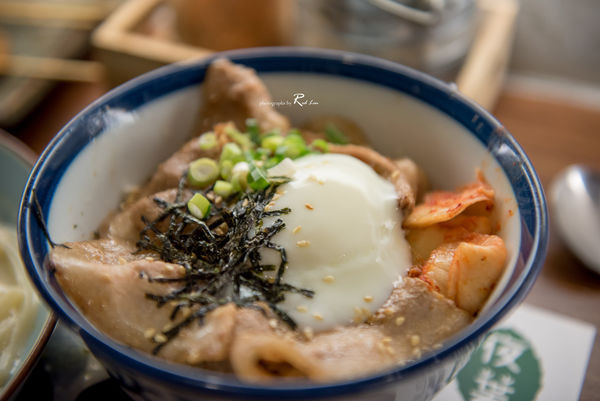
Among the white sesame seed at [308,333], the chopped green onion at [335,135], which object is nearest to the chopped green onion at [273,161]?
the chopped green onion at [335,135]

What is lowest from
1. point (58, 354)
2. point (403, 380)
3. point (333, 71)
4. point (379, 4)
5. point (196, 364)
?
point (58, 354)

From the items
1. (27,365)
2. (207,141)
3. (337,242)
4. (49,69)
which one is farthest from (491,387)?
(49,69)

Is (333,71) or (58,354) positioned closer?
(58,354)

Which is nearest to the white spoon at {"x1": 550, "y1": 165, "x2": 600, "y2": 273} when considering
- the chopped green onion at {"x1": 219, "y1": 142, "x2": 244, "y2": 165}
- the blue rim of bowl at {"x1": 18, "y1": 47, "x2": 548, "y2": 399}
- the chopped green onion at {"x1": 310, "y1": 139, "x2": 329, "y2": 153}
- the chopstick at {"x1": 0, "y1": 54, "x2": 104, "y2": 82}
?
the blue rim of bowl at {"x1": 18, "y1": 47, "x2": 548, "y2": 399}

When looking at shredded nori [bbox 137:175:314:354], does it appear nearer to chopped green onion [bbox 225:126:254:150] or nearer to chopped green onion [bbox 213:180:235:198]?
chopped green onion [bbox 213:180:235:198]

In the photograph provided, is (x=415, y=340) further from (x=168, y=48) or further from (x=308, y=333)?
(x=168, y=48)

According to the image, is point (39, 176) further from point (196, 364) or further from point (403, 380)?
point (403, 380)

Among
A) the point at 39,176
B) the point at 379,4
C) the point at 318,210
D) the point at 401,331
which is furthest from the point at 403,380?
the point at 379,4

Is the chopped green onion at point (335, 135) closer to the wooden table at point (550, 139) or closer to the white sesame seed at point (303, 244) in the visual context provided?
the white sesame seed at point (303, 244)
